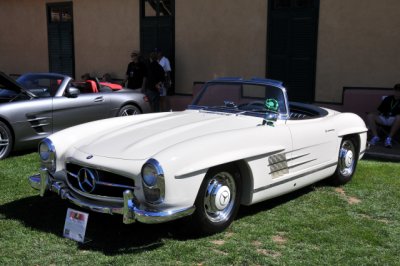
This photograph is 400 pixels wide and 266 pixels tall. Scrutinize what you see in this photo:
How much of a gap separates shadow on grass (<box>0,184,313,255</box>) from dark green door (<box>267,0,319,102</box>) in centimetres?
530

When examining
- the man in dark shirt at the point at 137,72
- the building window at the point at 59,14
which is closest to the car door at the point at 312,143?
the man in dark shirt at the point at 137,72

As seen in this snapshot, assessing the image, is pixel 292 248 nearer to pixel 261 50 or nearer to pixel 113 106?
pixel 113 106

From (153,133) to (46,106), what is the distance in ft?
11.2

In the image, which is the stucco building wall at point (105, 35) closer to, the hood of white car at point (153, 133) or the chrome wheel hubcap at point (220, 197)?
the hood of white car at point (153, 133)

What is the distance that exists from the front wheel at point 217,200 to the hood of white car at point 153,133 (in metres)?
0.37

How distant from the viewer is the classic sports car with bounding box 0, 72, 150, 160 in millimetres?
6754

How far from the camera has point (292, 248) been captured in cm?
376

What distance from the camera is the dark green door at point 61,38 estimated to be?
1402 cm

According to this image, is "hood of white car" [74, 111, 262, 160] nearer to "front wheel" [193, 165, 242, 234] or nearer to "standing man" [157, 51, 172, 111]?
"front wheel" [193, 165, 242, 234]

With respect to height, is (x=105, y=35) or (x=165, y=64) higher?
(x=105, y=35)

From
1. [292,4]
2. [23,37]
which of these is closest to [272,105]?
[292,4]

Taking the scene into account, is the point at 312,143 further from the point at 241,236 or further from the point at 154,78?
the point at 154,78

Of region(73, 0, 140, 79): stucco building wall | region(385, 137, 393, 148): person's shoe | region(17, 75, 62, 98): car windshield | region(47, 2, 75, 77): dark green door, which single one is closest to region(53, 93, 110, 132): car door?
region(17, 75, 62, 98): car windshield

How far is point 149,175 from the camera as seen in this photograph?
138 inches
